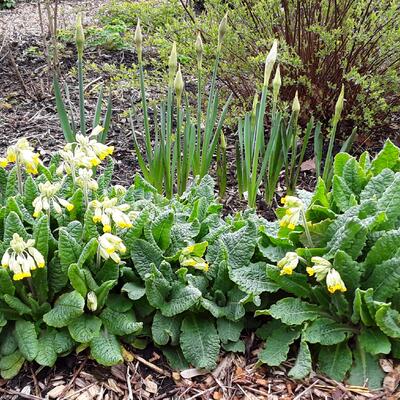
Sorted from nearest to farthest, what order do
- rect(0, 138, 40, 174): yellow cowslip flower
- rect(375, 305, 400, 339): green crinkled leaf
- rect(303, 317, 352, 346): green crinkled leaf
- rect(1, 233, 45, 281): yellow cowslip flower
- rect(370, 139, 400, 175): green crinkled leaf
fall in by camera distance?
rect(1, 233, 45, 281): yellow cowslip flower < rect(375, 305, 400, 339): green crinkled leaf < rect(303, 317, 352, 346): green crinkled leaf < rect(0, 138, 40, 174): yellow cowslip flower < rect(370, 139, 400, 175): green crinkled leaf

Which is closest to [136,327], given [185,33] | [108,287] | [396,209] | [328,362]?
[108,287]

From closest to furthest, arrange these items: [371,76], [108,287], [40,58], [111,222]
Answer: [108,287]
[111,222]
[371,76]
[40,58]

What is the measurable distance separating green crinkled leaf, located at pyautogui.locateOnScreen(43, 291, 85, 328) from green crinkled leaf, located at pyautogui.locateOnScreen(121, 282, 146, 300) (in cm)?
21

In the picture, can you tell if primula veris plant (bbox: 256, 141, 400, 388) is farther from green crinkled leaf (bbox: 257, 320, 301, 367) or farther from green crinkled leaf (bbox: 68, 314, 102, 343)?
green crinkled leaf (bbox: 68, 314, 102, 343)

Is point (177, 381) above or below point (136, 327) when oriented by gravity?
below

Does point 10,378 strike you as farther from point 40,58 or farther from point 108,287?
point 40,58

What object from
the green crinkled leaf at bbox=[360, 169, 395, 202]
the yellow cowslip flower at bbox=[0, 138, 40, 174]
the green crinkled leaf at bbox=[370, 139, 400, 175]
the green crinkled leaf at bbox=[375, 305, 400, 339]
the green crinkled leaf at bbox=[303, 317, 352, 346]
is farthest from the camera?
the green crinkled leaf at bbox=[370, 139, 400, 175]

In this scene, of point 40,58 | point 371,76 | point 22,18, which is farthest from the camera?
point 22,18

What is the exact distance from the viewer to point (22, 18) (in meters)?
7.11

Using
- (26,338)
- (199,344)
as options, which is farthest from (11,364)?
(199,344)

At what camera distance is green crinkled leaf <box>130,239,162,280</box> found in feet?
7.66

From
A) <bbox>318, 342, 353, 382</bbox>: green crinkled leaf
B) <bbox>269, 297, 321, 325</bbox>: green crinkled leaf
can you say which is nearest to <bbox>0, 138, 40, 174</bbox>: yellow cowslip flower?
<bbox>269, 297, 321, 325</bbox>: green crinkled leaf

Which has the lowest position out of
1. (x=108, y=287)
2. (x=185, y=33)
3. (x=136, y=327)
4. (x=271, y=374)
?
(x=271, y=374)

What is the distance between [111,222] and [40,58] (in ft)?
12.1
